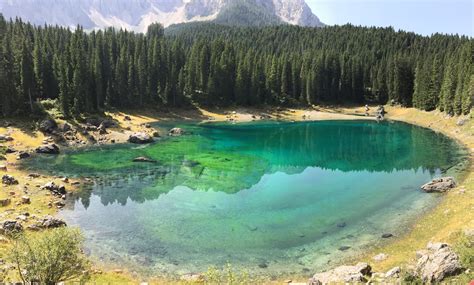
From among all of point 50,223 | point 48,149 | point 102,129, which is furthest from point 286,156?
point 50,223

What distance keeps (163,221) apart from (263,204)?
13.3 metres

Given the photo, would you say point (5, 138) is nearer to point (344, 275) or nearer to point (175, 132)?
point (175, 132)

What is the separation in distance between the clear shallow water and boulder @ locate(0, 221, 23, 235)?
624cm

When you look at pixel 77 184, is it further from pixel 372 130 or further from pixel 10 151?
pixel 372 130

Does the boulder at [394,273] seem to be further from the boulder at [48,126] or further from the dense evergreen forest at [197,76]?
the dense evergreen forest at [197,76]

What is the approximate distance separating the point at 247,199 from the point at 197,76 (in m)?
104

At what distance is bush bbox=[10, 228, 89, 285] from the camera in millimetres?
23609

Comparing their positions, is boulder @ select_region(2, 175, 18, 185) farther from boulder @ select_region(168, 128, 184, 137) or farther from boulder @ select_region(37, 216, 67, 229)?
boulder @ select_region(168, 128, 184, 137)

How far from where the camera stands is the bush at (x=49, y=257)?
77.5 feet

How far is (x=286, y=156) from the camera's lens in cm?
8619

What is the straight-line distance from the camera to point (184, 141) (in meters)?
97.7

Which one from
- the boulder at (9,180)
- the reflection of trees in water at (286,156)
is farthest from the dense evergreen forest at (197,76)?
the boulder at (9,180)

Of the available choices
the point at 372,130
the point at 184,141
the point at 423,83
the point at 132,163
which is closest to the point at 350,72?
the point at 423,83

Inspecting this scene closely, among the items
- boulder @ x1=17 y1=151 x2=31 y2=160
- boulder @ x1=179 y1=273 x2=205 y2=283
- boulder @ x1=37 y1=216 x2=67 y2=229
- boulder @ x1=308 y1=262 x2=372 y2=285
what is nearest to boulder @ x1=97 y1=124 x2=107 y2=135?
boulder @ x1=17 y1=151 x2=31 y2=160
